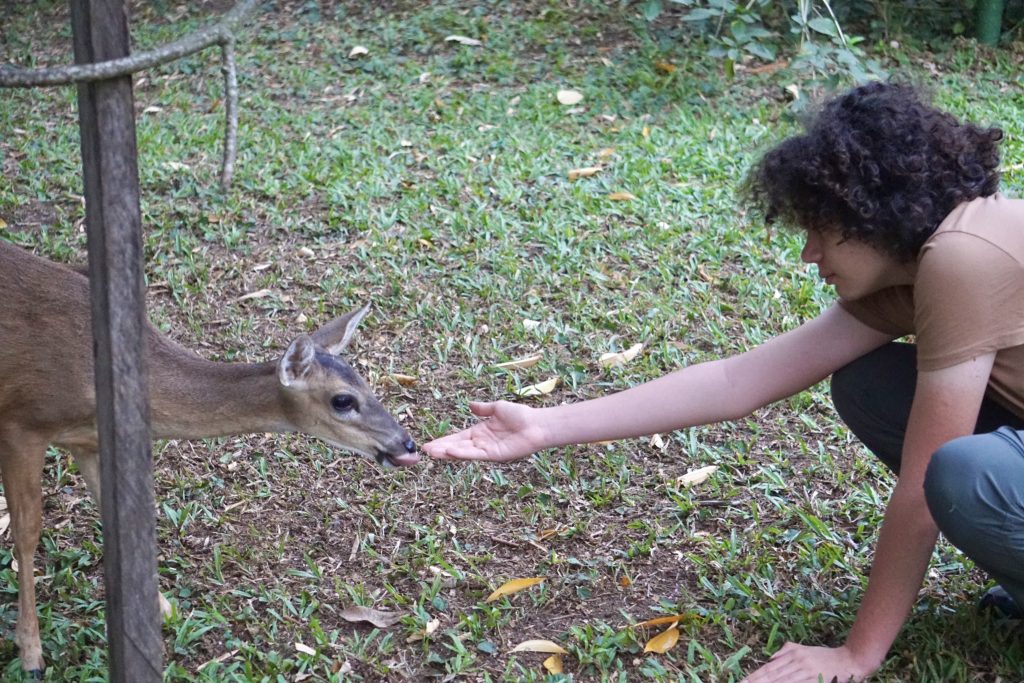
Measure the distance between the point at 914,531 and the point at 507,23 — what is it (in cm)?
645

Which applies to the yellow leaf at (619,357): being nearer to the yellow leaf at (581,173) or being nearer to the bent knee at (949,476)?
the yellow leaf at (581,173)

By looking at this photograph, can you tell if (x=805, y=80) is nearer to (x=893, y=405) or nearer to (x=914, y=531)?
(x=893, y=405)

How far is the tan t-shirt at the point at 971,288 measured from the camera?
8.80 ft

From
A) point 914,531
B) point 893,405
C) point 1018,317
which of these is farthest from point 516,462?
point 1018,317

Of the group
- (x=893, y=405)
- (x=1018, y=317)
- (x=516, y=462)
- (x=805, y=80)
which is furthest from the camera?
(x=805, y=80)

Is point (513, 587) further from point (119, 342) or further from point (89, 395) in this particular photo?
point (119, 342)

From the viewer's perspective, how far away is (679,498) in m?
4.10

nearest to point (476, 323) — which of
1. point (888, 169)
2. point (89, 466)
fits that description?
point (89, 466)

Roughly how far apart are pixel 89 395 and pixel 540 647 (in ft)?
5.19

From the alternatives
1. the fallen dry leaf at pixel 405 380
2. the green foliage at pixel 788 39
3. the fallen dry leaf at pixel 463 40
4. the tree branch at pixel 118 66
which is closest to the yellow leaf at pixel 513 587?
the fallen dry leaf at pixel 405 380

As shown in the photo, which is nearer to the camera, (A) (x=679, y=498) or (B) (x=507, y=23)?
(A) (x=679, y=498)

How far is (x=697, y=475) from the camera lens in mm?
4223

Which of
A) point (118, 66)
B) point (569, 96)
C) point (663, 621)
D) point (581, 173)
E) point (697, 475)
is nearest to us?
point (118, 66)

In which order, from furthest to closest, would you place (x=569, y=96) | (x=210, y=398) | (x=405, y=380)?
(x=569, y=96) < (x=405, y=380) < (x=210, y=398)
